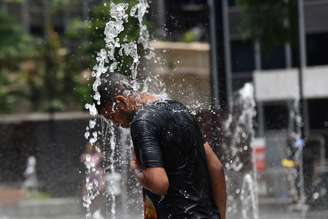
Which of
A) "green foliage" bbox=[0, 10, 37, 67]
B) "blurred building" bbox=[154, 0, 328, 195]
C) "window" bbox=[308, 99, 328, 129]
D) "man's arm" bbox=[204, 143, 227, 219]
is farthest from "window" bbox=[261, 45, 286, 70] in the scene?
"man's arm" bbox=[204, 143, 227, 219]

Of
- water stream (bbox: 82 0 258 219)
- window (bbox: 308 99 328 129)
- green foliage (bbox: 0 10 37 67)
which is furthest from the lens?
window (bbox: 308 99 328 129)

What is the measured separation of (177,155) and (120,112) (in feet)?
0.97

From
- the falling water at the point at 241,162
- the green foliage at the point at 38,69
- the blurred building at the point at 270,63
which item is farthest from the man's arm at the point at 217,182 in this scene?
the green foliage at the point at 38,69

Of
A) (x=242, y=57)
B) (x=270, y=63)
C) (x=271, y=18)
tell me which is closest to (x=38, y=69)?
(x=242, y=57)

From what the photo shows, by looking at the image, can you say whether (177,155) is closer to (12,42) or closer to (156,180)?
(156,180)

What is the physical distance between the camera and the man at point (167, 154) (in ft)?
10.8

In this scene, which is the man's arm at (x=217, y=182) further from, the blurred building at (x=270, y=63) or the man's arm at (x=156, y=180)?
the blurred building at (x=270, y=63)

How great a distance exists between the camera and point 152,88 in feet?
27.8

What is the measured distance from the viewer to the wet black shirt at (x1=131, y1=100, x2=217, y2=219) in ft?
10.9

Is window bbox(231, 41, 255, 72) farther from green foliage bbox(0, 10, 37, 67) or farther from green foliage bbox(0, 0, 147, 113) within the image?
green foliage bbox(0, 10, 37, 67)

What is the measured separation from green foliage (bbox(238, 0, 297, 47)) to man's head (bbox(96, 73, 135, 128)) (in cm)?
1438

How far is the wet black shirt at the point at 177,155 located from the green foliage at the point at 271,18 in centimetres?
1442

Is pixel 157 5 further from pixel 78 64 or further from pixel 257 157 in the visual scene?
pixel 257 157

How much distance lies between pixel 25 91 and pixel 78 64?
1.86 meters
